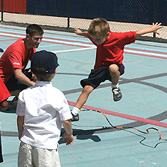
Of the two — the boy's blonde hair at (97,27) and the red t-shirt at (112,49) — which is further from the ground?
the boy's blonde hair at (97,27)

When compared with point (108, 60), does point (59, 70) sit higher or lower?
lower

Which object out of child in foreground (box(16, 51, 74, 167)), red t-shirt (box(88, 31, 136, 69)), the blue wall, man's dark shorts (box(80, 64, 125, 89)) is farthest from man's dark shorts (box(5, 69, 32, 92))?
the blue wall

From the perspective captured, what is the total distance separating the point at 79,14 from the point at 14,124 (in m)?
18.7

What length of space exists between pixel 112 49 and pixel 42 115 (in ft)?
9.30

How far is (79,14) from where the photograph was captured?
79.9 feet

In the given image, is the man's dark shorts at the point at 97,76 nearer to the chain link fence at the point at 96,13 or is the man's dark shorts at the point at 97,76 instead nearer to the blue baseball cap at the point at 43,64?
the blue baseball cap at the point at 43,64

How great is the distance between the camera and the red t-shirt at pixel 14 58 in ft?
20.6

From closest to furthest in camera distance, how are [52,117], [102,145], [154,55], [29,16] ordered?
1. [52,117]
2. [102,145]
3. [154,55]
4. [29,16]

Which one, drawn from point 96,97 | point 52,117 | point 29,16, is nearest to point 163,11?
point 29,16

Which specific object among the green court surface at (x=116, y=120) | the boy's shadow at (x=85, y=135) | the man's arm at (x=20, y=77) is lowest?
the boy's shadow at (x=85, y=135)

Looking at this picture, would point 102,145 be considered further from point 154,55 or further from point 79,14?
point 79,14

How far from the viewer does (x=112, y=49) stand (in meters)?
6.12

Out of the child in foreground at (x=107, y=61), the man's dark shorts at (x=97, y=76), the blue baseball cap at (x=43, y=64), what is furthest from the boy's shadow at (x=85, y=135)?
the blue baseball cap at (x=43, y=64)

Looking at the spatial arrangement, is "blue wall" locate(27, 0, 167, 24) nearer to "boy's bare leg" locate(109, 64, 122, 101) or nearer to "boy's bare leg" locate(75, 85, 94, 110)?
"boy's bare leg" locate(109, 64, 122, 101)
